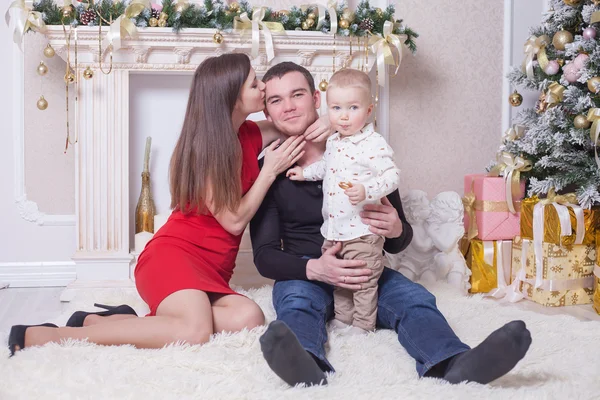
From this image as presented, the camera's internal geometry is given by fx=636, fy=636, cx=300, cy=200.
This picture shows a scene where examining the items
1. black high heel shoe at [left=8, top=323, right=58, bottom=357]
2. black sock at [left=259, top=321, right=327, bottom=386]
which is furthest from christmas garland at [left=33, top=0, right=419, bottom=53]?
black sock at [left=259, top=321, right=327, bottom=386]

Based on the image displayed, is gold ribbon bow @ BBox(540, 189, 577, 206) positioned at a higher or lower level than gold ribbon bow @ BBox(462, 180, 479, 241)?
higher

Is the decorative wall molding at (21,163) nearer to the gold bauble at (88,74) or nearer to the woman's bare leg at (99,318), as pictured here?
the gold bauble at (88,74)

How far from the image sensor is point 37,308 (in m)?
2.81

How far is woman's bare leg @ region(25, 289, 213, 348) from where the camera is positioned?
6.24ft

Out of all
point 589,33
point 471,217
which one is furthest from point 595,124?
point 471,217

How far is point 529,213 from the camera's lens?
2828 millimetres

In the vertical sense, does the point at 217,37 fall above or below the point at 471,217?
above

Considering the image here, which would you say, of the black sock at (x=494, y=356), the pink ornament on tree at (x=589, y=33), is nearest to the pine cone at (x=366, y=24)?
the pink ornament on tree at (x=589, y=33)

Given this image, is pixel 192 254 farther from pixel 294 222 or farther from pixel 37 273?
pixel 37 273

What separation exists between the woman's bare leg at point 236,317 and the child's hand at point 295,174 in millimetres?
450

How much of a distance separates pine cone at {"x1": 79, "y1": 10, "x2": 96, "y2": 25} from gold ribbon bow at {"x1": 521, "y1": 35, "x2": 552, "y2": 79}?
2.03 metres

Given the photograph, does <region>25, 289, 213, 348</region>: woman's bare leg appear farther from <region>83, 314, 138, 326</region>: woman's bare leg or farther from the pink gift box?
the pink gift box

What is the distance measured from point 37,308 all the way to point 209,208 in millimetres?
1149

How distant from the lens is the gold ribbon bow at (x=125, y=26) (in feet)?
9.26
